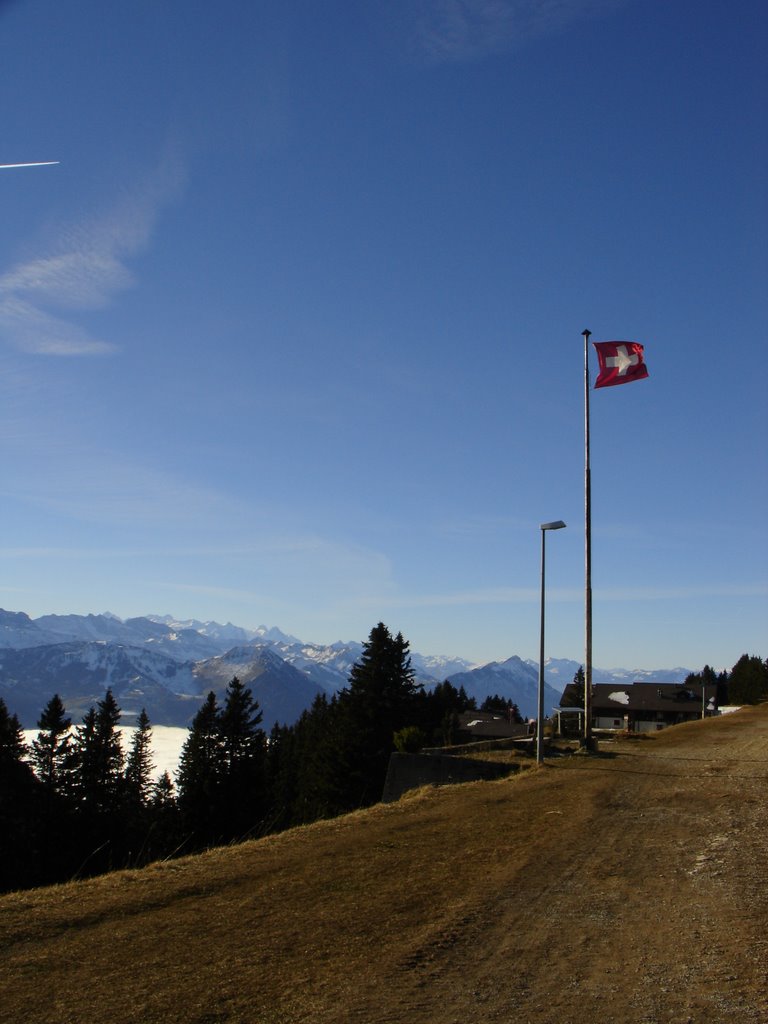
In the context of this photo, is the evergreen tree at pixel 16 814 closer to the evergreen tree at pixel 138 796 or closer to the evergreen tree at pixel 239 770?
the evergreen tree at pixel 138 796

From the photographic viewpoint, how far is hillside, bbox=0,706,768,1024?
6324mm

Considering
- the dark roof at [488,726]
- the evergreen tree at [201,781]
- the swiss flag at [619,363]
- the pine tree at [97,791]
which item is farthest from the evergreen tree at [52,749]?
the swiss flag at [619,363]

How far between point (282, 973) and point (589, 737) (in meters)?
17.1

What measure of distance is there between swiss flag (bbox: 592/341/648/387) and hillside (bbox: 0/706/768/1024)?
14529mm

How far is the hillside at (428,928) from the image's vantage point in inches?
249

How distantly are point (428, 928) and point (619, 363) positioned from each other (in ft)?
67.0

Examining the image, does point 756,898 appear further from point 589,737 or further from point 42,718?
point 42,718

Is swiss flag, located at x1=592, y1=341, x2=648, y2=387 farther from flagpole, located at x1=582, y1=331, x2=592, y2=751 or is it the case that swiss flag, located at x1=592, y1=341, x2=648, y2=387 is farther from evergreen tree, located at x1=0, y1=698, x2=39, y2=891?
evergreen tree, located at x1=0, y1=698, x2=39, y2=891

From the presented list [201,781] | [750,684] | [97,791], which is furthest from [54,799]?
[750,684]

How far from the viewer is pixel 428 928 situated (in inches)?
321

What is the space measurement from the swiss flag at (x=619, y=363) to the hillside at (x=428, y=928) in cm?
1453

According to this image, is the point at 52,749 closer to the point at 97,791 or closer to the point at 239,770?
the point at 97,791

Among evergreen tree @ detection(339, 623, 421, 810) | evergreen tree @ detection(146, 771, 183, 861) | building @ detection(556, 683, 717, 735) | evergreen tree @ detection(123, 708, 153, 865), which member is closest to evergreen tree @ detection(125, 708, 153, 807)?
evergreen tree @ detection(123, 708, 153, 865)

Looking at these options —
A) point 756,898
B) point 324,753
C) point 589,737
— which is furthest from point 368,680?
point 756,898
